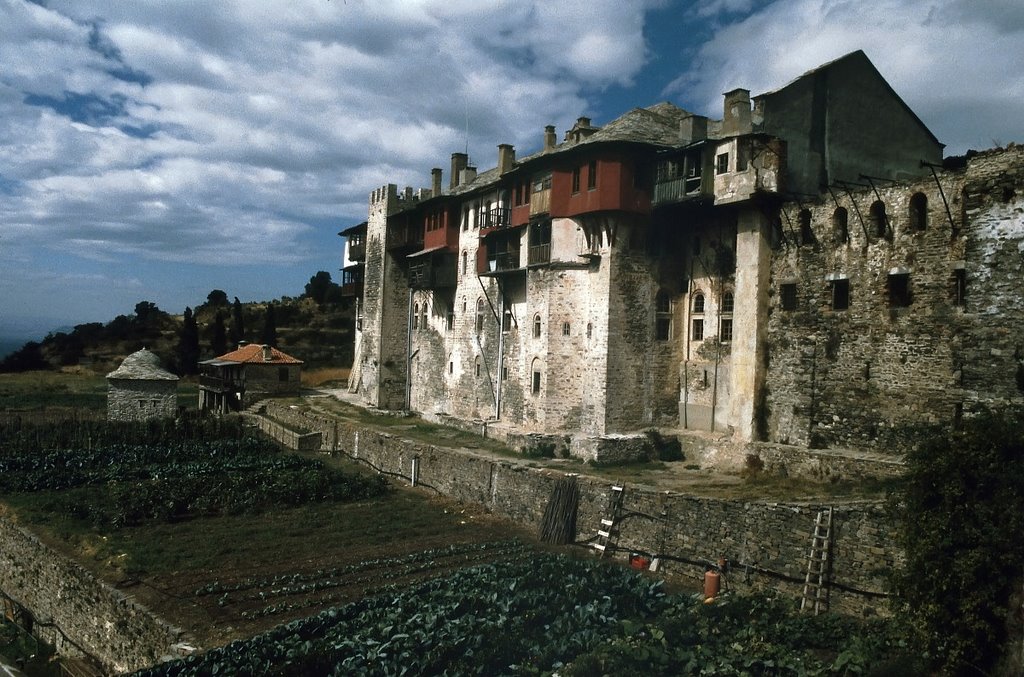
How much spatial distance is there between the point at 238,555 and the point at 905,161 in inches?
976

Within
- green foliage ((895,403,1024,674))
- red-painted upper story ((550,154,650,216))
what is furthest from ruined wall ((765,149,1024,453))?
green foliage ((895,403,1024,674))

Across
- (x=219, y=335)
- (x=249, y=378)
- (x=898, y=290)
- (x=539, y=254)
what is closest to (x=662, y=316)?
(x=539, y=254)

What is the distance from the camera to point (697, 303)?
2772cm

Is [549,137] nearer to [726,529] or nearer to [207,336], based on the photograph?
[726,529]

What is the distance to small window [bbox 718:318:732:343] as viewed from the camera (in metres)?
26.6

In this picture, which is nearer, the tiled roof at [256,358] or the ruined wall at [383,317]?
the ruined wall at [383,317]

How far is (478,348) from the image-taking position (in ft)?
119

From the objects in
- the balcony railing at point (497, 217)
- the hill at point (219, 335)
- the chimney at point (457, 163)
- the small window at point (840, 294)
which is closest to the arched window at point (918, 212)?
the small window at point (840, 294)

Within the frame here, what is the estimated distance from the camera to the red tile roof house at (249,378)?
1834 inches

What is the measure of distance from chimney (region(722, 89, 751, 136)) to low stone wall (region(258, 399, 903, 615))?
11773 mm

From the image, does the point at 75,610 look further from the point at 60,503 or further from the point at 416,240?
the point at 416,240

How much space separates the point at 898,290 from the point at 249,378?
3751 cm

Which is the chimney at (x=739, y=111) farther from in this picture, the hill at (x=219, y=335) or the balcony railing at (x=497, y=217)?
the hill at (x=219, y=335)

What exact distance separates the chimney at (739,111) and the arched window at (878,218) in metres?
4.74
